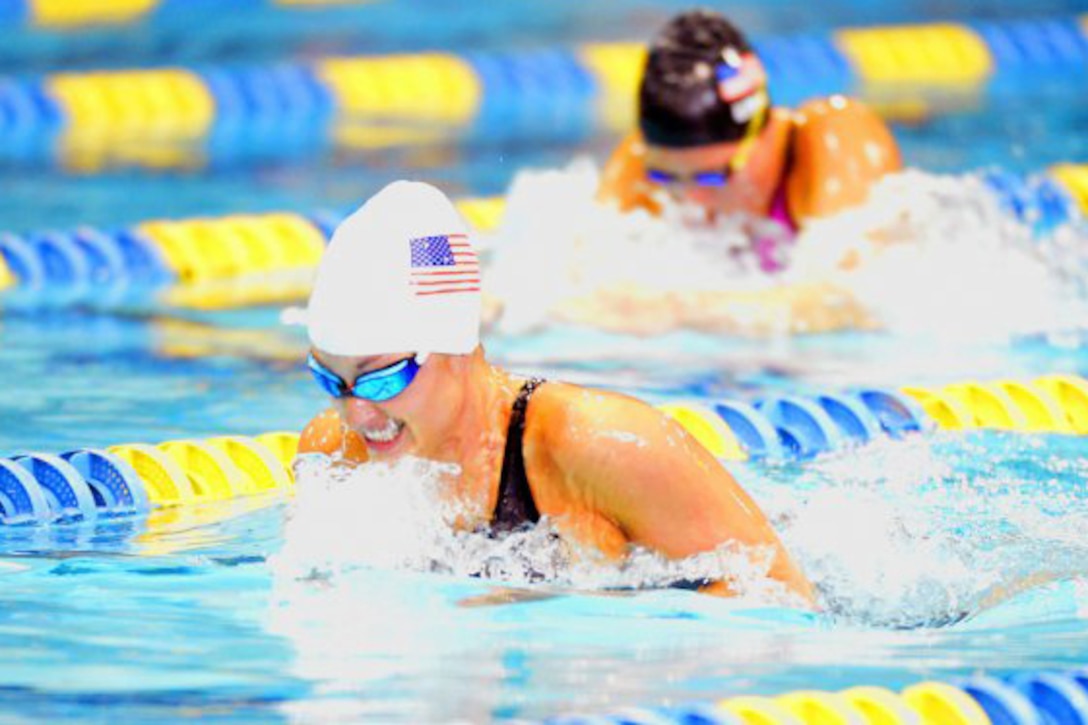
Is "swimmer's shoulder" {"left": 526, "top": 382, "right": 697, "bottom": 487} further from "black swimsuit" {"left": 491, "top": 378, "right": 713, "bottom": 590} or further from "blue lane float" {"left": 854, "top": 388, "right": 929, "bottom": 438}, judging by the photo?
"blue lane float" {"left": 854, "top": 388, "right": 929, "bottom": 438}

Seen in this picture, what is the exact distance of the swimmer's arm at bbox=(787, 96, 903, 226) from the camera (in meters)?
6.11

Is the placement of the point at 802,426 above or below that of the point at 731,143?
below

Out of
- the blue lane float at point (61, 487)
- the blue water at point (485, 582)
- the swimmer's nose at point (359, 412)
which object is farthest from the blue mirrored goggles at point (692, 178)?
the swimmer's nose at point (359, 412)

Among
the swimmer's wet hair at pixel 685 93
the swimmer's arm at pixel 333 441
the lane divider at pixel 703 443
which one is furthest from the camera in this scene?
the swimmer's wet hair at pixel 685 93

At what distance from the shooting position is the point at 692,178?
6.03 m

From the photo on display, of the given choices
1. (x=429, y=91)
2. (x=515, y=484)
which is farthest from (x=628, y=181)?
(x=429, y=91)

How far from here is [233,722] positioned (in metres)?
3.07

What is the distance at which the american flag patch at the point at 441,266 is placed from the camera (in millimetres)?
3338

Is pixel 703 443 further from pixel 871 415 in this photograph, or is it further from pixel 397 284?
pixel 397 284

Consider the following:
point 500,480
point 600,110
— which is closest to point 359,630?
point 500,480

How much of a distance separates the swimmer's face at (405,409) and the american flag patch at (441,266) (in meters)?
0.10

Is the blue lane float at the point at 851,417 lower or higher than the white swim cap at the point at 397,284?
lower

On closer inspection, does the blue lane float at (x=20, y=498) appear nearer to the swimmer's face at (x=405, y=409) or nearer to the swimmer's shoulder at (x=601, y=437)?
the swimmer's face at (x=405, y=409)

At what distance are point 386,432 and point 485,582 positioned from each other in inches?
13.2
